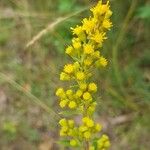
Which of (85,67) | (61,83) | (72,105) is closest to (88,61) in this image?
(85,67)

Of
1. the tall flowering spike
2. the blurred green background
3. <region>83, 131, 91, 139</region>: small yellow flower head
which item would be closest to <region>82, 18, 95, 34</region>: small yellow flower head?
the tall flowering spike

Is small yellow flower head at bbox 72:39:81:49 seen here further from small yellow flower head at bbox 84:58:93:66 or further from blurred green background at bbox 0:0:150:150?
blurred green background at bbox 0:0:150:150

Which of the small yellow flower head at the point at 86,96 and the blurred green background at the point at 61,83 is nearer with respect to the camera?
the small yellow flower head at the point at 86,96

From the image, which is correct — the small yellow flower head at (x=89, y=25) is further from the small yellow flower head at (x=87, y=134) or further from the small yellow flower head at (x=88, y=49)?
the small yellow flower head at (x=87, y=134)

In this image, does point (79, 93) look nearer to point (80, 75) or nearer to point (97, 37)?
point (80, 75)

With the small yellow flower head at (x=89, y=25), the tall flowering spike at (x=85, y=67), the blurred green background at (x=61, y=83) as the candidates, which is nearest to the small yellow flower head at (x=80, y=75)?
the tall flowering spike at (x=85, y=67)

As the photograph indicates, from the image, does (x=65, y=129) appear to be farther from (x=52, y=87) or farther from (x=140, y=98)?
(x=52, y=87)
